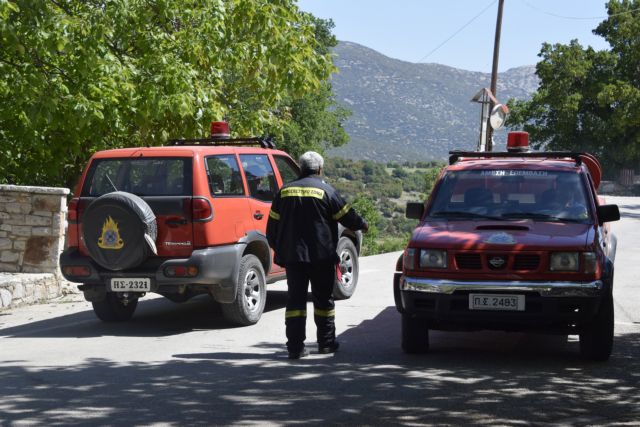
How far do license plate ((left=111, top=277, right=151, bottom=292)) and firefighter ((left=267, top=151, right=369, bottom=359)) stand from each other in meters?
1.87

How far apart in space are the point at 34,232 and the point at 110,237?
387 centimetres

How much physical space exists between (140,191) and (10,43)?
4.46m

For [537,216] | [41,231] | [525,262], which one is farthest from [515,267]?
[41,231]

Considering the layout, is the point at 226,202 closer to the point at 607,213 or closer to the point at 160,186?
the point at 160,186

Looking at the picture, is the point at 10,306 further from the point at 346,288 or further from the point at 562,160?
the point at 562,160

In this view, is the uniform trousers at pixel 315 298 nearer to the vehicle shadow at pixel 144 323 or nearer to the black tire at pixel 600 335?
the vehicle shadow at pixel 144 323

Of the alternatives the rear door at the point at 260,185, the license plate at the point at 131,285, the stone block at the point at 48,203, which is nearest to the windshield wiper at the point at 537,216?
the rear door at the point at 260,185

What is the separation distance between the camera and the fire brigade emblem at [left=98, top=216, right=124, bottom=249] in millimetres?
10258

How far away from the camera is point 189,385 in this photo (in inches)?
297

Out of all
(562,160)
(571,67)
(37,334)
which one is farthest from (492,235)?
(571,67)

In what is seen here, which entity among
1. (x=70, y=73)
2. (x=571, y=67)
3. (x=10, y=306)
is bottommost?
(x=10, y=306)

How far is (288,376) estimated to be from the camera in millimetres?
7938

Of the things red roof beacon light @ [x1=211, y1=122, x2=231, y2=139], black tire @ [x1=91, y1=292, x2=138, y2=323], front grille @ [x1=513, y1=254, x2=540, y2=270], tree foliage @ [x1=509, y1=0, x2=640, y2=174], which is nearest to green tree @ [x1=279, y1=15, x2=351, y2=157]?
tree foliage @ [x1=509, y1=0, x2=640, y2=174]

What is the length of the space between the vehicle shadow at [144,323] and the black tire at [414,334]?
8.61ft
